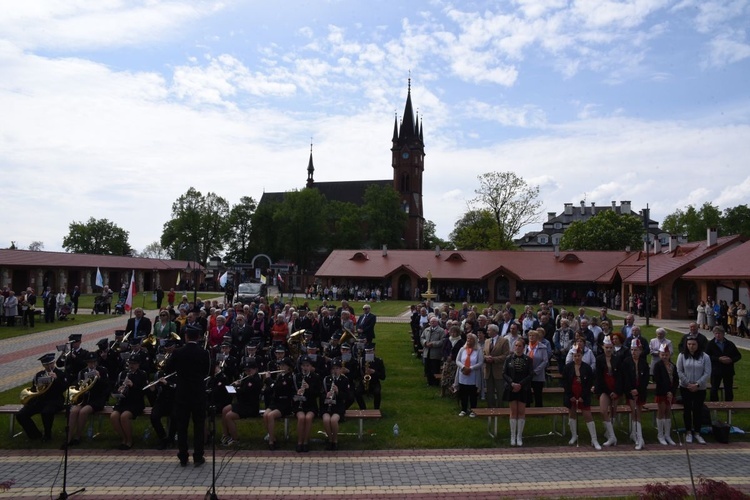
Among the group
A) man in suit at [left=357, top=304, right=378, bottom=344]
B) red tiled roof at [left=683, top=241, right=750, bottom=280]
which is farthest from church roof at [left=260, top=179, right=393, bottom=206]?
man in suit at [left=357, top=304, right=378, bottom=344]

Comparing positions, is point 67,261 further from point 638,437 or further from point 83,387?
point 638,437

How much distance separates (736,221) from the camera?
8231 centimetres

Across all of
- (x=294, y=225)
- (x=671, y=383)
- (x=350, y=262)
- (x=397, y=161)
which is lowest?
(x=671, y=383)

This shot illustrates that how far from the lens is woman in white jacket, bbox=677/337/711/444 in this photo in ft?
33.8

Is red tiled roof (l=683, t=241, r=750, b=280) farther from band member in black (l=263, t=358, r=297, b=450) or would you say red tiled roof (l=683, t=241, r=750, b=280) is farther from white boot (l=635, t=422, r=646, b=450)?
band member in black (l=263, t=358, r=297, b=450)

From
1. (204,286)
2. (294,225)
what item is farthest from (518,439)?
(294,225)

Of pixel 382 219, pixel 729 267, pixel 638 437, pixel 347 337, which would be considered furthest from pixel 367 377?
pixel 382 219

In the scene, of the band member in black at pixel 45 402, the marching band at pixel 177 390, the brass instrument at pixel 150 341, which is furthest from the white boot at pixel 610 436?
the brass instrument at pixel 150 341

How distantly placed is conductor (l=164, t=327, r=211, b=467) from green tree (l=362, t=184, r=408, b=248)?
7252cm

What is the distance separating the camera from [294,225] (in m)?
80.6

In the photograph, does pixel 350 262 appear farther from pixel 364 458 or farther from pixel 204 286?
pixel 364 458

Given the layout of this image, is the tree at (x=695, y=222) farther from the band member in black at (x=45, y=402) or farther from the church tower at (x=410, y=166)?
the band member in black at (x=45, y=402)

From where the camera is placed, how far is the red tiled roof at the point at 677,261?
120 feet

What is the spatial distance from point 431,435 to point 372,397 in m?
2.99
